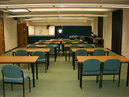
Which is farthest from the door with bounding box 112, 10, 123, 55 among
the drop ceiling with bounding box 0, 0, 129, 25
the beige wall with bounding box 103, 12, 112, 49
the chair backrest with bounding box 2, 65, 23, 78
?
the chair backrest with bounding box 2, 65, 23, 78

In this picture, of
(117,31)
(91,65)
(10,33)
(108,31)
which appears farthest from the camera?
(10,33)

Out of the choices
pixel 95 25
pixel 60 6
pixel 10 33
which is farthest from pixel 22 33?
pixel 60 6

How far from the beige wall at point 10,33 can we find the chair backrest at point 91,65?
27.1 ft

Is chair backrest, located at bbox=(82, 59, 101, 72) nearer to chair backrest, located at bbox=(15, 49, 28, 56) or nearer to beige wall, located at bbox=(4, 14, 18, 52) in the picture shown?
chair backrest, located at bbox=(15, 49, 28, 56)

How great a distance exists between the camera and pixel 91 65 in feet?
14.0

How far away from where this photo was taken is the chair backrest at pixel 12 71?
363 cm

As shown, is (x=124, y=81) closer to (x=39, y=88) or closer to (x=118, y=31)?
(x=39, y=88)

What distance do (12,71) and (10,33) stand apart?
9.32 metres

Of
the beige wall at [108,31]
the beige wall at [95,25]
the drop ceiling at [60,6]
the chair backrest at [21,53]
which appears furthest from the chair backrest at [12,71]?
the beige wall at [95,25]

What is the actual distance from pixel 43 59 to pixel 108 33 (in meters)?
7.57

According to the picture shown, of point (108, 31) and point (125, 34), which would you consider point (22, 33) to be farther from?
point (125, 34)

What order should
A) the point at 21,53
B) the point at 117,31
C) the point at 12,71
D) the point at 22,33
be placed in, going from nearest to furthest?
1. the point at 12,71
2. the point at 21,53
3. the point at 117,31
4. the point at 22,33

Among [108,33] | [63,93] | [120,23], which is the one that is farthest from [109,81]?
[108,33]

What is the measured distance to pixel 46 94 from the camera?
13.4 feet
